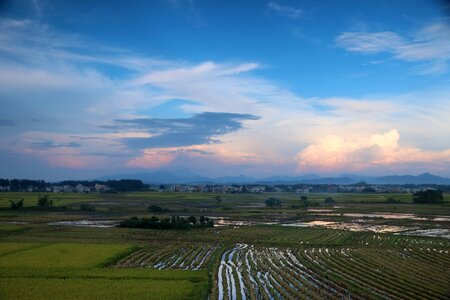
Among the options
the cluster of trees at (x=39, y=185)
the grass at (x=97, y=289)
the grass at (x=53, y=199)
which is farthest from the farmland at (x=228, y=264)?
the cluster of trees at (x=39, y=185)

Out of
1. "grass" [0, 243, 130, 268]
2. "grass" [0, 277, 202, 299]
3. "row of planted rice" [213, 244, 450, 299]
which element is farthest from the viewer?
"grass" [0, 243, 130, 268]

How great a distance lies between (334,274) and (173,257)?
30.3 ft

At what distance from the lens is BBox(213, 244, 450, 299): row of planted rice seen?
14.5 meters

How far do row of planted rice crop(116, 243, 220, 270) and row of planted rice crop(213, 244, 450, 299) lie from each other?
1.35 metres

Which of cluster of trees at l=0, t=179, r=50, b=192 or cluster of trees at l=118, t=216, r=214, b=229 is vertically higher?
cluster of trees at l=0, t=179, r=50, b=192

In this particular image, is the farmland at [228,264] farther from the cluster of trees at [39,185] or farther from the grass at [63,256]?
the cluster of trees at [39,185]

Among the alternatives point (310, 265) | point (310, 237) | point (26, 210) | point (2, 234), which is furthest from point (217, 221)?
point (26, 210)

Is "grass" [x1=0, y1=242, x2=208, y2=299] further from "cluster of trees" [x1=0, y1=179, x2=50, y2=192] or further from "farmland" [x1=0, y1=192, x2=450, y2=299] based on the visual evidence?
"cluster of trees" [x1=0, y1=179, x2=50, y2=192]

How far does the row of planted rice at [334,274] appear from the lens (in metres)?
14.5

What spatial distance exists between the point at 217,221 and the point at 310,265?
83.7 feet

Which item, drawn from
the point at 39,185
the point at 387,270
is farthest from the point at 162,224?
the point at 39,185

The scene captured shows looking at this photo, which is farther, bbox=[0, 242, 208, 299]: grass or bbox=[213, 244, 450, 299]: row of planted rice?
bbox=[213, 244, 450, 299]: row of planted rice

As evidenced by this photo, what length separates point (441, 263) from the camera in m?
19.8

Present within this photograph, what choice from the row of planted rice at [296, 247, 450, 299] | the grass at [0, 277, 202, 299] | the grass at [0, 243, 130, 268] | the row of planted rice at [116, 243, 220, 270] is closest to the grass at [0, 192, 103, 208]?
the grass at [0, 243, 130, 268]
